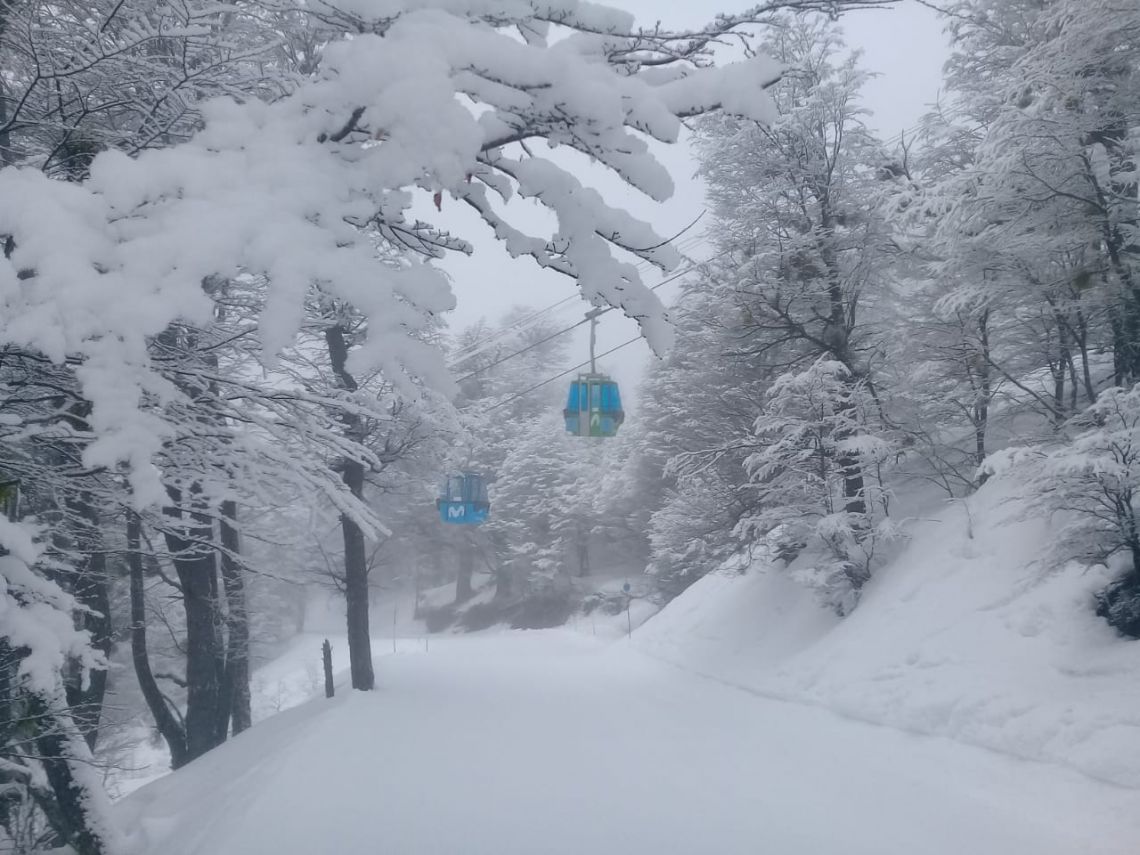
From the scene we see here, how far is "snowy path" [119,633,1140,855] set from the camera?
5.82 meters

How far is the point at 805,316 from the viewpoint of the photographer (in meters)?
14.4

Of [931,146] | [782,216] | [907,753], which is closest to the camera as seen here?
[907,753]

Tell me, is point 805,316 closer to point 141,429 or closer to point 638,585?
point 141,429

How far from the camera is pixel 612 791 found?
7430 millimetres

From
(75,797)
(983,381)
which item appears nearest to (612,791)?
(75,797)

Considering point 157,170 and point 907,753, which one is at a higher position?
point 157,170

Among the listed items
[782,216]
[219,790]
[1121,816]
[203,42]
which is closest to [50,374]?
[203,42]

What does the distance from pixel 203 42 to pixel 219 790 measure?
24.1 feet

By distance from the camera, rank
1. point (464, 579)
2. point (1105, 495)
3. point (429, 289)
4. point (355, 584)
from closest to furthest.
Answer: point (429, 289) → point (1105, 495) → point (355, 584) → point (464, 579)

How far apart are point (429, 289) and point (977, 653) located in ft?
28.7

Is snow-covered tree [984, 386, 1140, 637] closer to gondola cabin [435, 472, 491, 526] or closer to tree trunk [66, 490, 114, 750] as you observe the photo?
tree trunk [66, 490, 114, 750]

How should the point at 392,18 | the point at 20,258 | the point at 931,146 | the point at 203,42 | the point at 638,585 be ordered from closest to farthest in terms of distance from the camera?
1. the point at 20,258
2. the point at 392,18
3. the point at 203,42
4. the point at 931,146
5. the point at 638,585

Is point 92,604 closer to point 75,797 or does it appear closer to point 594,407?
point 75,797

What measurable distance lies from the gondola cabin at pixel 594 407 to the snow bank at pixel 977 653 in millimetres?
4903
